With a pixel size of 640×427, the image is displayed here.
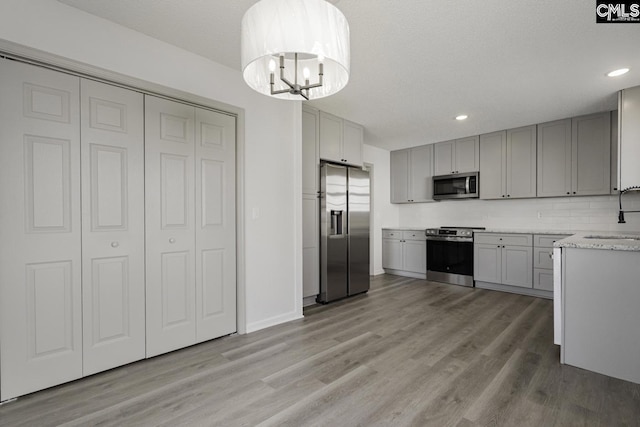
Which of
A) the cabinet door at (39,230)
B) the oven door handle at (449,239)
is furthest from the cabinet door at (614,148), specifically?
the cabinet door at (39,230)

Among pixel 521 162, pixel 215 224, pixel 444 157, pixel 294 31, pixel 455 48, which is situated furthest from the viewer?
pixel 444 157

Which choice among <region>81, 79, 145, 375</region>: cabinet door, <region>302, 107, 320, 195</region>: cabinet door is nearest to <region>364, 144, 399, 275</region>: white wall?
<region>302, 107, 320, 195</region>: cabinet door

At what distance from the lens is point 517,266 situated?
14.1ft

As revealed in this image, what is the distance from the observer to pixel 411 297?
163 inches

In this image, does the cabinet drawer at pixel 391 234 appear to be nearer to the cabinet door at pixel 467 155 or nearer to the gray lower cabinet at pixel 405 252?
the gray lower cabinet at pixel 405 252

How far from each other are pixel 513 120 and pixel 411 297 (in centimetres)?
290

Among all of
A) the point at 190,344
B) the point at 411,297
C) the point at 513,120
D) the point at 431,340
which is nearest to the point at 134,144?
the point at 190,344

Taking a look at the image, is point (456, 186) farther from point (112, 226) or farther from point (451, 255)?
point (112, 226)

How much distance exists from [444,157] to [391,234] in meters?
1.69

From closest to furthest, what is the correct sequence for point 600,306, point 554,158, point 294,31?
point 294,31 → point 600,306 → point 554,158

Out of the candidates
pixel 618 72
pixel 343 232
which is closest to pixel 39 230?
pixel 343 232

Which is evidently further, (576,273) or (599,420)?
(576,273)

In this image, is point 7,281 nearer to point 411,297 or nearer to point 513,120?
point 411,297
